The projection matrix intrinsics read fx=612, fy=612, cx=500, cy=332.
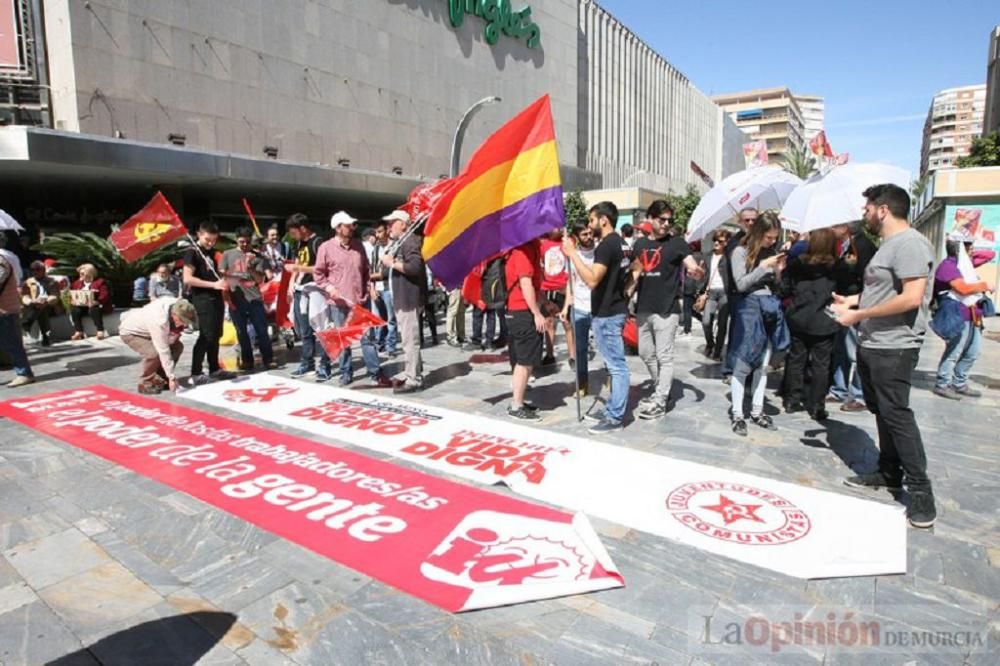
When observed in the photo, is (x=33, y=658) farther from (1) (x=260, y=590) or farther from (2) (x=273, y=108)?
(2) (x=273, y=108)

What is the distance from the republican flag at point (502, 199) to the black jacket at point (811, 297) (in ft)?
7.24

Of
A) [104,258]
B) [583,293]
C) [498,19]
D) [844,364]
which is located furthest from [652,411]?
[498,19]

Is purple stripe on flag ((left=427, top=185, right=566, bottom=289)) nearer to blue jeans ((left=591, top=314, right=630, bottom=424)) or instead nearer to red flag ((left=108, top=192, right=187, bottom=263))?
blue jeans ((left=591, top=314, right=630, bottom=424))

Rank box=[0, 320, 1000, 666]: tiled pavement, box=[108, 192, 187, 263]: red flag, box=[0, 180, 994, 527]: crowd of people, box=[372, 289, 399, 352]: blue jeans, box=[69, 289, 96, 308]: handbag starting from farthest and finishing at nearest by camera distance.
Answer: box=[69, 289, 96, 308]: handbag → box=[372, 289, 399, 352]: blue jeans → box=[108, 192, 187, 263]: red flag → box=[0, 180, 994, 527]: crowd of people → box=[0, 320, 1000, 666]: tiled pavement

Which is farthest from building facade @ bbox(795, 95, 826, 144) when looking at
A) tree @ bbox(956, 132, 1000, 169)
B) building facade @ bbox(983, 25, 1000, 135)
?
tree @ bbox(956, 132, 1000, 169)

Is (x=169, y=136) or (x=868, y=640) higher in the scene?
(x=169, y=136)

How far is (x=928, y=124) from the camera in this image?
165 meters

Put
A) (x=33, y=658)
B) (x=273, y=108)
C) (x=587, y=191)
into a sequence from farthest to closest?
1. (x=587, y=191)
2. (x=273, y=108)
3. (x=33, y=658)

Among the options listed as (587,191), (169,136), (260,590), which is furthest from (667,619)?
(587,191)

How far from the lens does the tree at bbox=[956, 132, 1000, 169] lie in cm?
3023

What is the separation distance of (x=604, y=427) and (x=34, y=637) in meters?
3.92

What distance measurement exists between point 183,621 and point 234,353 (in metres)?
7.36

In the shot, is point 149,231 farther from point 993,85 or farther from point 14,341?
point 993,85

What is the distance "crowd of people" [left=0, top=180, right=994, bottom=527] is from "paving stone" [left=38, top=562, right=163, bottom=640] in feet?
11.1
